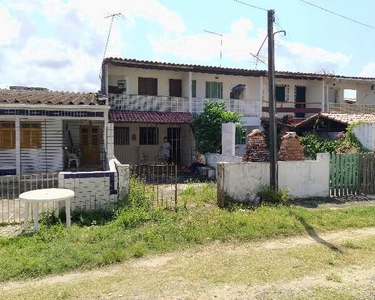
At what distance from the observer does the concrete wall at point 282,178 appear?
32.3 feet

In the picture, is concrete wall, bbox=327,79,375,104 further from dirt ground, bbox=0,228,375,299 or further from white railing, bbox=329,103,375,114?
dirt ground, bbox=0,228,375,299

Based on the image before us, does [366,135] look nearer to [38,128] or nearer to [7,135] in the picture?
[38,128]

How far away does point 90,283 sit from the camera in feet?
16.7

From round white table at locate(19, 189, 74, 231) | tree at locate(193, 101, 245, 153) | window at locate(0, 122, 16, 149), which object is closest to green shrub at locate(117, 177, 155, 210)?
round white table at locate(19, 189, 74, 231)

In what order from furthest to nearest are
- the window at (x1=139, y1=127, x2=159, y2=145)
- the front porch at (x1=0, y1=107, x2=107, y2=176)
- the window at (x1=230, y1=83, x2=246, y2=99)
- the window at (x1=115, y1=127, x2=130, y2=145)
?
the window at (x1=230, y1=83, x2=246, y2=99), the window at (x1=139, y1=127, x2=159, y2=145), the window at (x1=115, y1=127, x2=130, y2=145), the front porch at (x1=0, y1=107, x2=107, y2=176)

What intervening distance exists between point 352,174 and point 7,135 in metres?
13.3

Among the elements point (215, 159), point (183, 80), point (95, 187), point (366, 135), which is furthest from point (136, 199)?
point (183, 80)

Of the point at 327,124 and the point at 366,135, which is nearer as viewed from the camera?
the point at 366,135

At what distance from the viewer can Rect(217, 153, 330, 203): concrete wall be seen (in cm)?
985

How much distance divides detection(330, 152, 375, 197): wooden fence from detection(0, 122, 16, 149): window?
1244cm

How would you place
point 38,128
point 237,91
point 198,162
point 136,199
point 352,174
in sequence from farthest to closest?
point 237,91, point 198,162, point 38,128, point 352,174, point 136,199

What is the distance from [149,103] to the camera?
19.2 metres

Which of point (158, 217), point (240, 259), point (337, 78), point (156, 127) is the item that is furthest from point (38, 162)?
point (337, 78)

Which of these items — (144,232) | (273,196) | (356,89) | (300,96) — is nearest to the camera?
(144,232)
